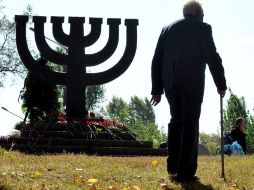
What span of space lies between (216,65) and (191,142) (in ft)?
2.55

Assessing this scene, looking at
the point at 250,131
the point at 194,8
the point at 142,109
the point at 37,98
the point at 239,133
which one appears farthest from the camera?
the point at 142,109

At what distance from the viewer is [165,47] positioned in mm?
5918

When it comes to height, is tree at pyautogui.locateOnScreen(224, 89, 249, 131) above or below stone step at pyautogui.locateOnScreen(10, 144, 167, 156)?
above

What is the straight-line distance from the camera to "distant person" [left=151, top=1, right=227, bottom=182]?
18.5 feet

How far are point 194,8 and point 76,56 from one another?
10.3 m

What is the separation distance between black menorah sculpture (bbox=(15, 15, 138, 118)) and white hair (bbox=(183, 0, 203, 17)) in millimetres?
9907

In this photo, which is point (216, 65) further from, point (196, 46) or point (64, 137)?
point (64, 137)

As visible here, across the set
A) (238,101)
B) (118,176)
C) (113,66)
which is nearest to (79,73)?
(113,66)

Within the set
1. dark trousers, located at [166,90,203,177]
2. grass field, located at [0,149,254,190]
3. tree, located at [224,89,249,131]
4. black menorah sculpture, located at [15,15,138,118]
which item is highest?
tree, located at [224,89,249,131]

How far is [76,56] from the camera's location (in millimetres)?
15906

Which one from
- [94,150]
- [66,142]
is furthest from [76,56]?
[94,150]

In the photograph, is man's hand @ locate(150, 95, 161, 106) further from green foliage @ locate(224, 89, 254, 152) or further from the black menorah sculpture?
green foliage @ locate(224, 89, 254, 152)

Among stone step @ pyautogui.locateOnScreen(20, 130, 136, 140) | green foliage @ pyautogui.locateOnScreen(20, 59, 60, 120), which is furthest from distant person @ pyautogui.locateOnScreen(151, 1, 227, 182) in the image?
green foliage @ pyautogui.locateOnScreen(20, 59, 60, 120)

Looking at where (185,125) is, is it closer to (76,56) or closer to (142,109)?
(76,56)
